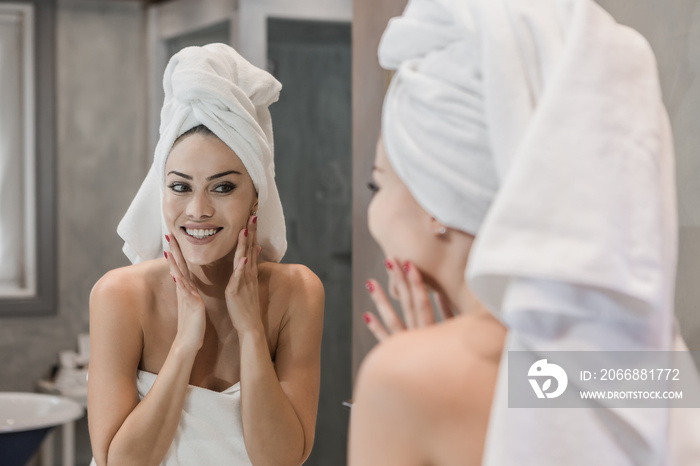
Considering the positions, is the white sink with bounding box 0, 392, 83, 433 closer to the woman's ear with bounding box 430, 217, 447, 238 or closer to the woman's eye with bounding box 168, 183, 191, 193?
the woman's eye with bounding box 168, 183, 191, 193

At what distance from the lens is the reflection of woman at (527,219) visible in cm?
49

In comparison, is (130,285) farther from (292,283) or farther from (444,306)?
(444,306)

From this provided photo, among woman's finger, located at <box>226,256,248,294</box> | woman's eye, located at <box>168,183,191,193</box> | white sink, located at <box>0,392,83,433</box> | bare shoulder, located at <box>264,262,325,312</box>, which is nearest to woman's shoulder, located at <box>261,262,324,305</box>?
bare shoulder, located at <box>264,262,325,312</box>

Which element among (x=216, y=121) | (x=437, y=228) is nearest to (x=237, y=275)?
(x=216, y=121)

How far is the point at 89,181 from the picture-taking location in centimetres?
309

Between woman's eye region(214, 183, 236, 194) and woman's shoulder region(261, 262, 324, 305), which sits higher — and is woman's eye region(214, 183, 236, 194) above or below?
above

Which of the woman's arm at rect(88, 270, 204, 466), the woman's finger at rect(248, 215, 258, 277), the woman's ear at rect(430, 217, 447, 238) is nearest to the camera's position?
the woman's ear at rect(430, 217, 447, 238)

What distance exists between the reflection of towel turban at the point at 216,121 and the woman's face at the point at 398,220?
1.57ft

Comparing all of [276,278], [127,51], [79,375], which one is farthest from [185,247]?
[127,51]

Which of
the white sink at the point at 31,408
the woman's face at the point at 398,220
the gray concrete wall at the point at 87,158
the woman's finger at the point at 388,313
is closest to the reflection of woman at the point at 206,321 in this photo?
the woman's finger at the point at 388,313

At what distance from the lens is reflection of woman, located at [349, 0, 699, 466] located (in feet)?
1.61

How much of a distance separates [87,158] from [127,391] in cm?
226

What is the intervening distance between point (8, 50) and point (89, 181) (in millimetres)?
669

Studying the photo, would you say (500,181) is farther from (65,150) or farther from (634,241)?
(65,150)
